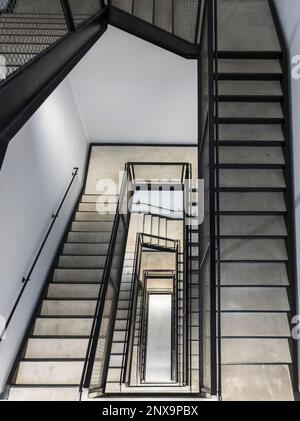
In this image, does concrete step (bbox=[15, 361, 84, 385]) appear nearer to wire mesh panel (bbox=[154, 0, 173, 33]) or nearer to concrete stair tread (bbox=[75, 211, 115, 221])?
concrete stair tread (bbox=[75, 211, 115, 221])

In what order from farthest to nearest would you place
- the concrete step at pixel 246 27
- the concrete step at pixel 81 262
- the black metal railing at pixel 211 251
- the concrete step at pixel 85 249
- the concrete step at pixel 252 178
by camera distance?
the concrete step at pixel 85 249 → the concrete step at pixel 81 262 → the concrete step at pixel 246 27 → the concrete step at pixel 252 178 → the black metal railing at pixel 211 251

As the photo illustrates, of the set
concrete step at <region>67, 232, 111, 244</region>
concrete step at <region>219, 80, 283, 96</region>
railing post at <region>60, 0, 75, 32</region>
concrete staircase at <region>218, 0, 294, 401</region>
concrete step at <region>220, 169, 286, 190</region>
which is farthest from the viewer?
concrete step at <region>67, 232, 111, 244</region>

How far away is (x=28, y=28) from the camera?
305cm

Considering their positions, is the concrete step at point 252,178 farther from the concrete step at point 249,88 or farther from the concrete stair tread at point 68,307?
the concrete stair tread at point 68,307

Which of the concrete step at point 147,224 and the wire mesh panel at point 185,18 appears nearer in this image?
the wire mesh panel at point 185,18

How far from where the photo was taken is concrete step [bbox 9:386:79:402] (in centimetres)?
353

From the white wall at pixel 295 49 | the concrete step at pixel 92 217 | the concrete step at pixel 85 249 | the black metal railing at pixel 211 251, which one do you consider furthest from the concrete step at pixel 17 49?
the concrete step at pixel 92 217

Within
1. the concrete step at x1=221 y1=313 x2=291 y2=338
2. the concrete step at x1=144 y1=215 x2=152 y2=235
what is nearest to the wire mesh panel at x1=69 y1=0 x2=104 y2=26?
the concrete step at x1=221 y1=313 x2=291 y2=338

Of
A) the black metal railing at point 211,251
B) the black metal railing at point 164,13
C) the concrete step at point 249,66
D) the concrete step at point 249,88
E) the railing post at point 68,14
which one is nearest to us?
the black metal railing at point 211,251

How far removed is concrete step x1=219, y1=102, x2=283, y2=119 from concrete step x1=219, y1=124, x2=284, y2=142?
0.39 ft

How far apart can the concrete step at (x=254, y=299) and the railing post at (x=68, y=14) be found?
3.03 metres

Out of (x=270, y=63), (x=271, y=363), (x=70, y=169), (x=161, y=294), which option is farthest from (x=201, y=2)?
(x=161, y=294)

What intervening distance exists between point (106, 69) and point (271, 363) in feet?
16.0

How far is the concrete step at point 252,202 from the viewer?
13.0ft
